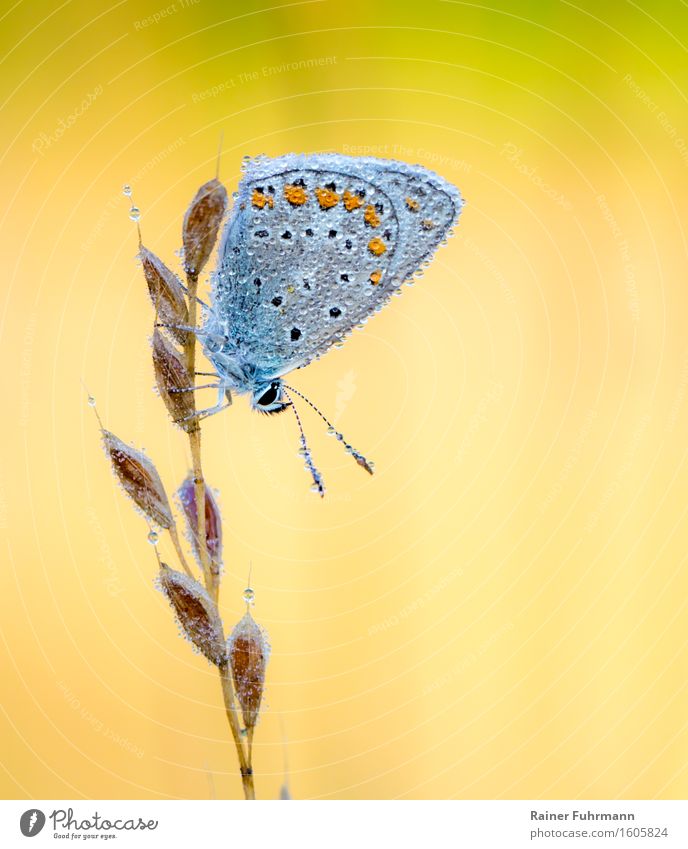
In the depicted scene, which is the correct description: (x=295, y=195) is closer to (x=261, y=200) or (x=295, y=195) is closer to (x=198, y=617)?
(x=261, y=200)

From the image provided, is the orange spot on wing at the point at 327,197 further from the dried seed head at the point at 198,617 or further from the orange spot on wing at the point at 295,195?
the dried seed head at the point at 198,617

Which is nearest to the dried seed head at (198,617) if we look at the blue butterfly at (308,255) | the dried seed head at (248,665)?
the dried seed head at (248,665)

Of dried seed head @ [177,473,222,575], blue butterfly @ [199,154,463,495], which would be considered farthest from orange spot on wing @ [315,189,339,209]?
dried seed head @ [177,473,222,575]

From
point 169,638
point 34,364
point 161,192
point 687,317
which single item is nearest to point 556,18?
point 687,317

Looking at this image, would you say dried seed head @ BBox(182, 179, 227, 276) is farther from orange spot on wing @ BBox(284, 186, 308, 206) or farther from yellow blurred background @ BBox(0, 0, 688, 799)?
yellow blurred background @ BBox(0, 0, 688, 799)

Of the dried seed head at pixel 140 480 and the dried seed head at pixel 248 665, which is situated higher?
the dried seed head at pixel 140 480

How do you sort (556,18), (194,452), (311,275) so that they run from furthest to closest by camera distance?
(556,18), (311,275), (194,452)

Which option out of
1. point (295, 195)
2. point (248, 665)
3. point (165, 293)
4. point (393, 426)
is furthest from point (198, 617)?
point (393, 426)

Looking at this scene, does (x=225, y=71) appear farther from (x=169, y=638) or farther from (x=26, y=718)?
(x=26, y=718)
